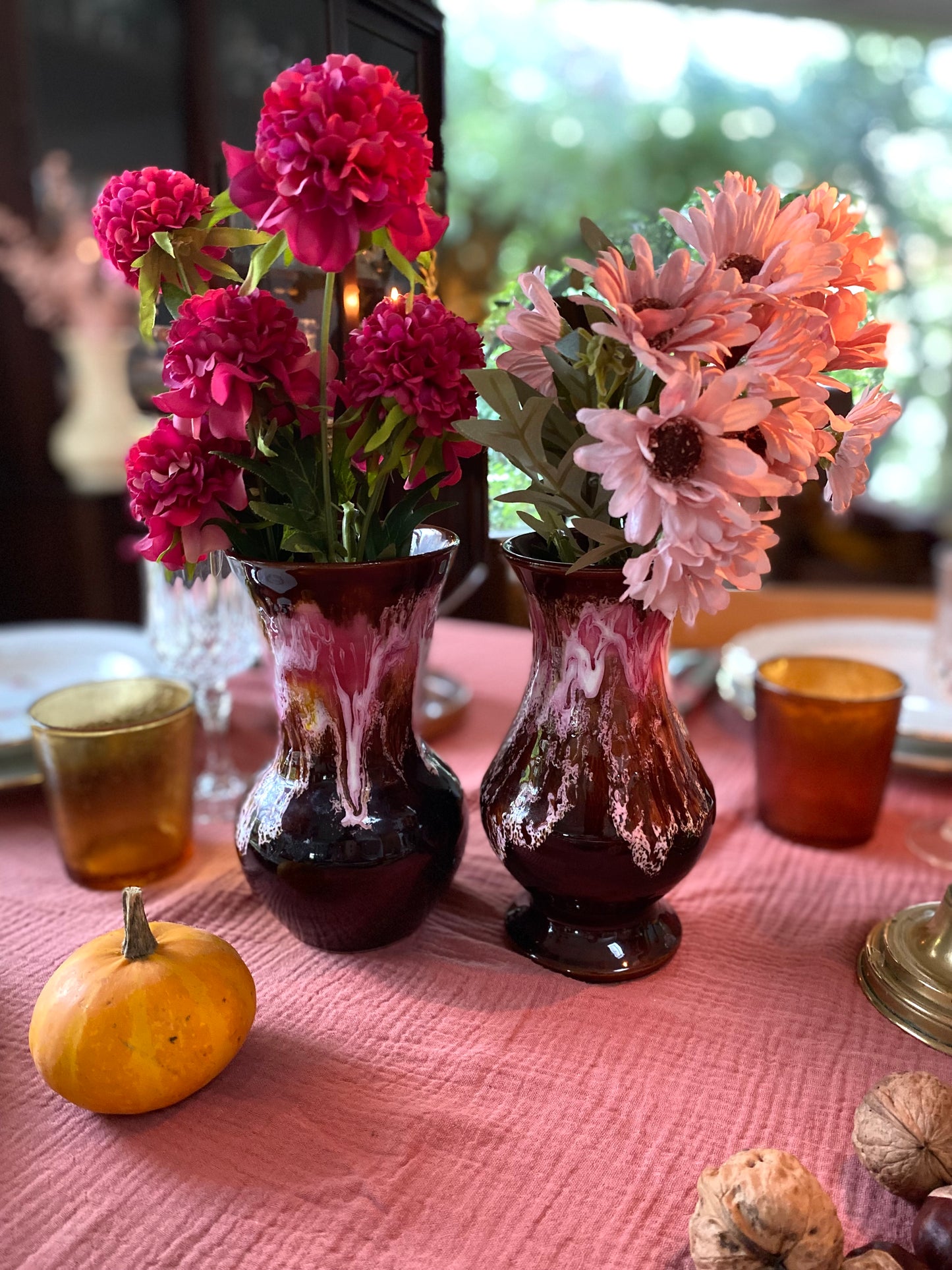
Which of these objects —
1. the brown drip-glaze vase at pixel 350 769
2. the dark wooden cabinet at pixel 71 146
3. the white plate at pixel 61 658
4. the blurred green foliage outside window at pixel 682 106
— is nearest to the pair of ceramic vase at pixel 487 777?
the brown drip-glaze vase at pixel 350 769

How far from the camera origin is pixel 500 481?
0.61 meters

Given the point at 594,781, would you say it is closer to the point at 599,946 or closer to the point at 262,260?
the point at 599,946

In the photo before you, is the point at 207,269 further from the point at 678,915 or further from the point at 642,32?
the point at 642,32

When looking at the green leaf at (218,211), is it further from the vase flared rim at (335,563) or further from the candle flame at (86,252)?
the candle flame at (86,252)

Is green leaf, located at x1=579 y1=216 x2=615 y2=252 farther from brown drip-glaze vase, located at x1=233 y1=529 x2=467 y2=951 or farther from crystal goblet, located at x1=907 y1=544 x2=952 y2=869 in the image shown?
crystal goblet, located at x1=907 y1=544 x2=952 y2=869

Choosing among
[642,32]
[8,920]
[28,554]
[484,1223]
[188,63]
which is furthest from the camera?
[642,32]

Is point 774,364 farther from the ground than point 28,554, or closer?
farther from the ground

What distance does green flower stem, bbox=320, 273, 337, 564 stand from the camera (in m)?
0.48

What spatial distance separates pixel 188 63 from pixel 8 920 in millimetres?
1691

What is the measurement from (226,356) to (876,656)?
794 mm

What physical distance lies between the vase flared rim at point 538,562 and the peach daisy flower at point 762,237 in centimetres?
15

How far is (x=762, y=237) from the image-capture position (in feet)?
1.55

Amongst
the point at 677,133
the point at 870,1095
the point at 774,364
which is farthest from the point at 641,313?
the point at 677,133

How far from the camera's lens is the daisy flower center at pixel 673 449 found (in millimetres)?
437
